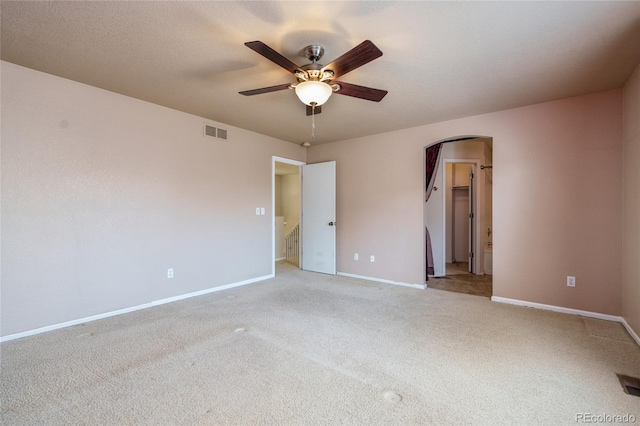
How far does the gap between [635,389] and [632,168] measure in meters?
2.06

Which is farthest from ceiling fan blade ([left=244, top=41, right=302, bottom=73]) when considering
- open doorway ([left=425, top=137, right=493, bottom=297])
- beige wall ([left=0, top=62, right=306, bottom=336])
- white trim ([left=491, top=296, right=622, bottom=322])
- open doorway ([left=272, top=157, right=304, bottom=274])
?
open doorway ([left=272, top=157, right=304, bottom=274])

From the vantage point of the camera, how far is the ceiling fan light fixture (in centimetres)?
222

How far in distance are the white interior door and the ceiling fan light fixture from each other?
2870 millimetres

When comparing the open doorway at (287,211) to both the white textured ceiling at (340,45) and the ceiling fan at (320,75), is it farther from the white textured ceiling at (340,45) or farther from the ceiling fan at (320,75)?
the ceiling fan at (320,75)

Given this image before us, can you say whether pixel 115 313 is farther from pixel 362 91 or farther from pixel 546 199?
pixel 546 199

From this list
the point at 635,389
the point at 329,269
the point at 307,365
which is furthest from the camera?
the point at 329,269

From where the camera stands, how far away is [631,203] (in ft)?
8.95

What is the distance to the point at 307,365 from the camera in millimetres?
2135

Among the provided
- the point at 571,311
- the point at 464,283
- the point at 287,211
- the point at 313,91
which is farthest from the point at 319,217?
the point at 571,311

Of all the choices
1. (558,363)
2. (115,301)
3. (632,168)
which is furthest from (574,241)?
(115,301)

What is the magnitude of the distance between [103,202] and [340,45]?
2.97 m

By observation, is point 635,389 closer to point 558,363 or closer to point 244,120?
point 558,363

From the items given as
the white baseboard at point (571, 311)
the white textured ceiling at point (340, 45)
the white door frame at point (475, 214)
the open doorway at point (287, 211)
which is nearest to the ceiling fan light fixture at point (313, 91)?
the white textured ceiling at point (340, 45)

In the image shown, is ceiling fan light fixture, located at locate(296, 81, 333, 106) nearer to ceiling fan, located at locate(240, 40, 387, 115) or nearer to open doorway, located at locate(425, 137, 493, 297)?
ceiling fan, located at locate(240, 40, 387, 115)
